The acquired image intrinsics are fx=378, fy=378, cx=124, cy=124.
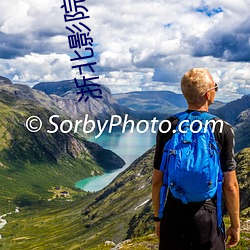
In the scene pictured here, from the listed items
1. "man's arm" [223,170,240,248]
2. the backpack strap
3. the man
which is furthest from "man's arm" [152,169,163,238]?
"man's arm" [223,170,240,248]

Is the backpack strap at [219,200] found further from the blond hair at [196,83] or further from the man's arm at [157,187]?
the blond hair at [196,83]

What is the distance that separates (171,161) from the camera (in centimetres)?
1065

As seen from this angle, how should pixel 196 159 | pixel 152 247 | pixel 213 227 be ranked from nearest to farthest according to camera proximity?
pixel 196 159 < pixel 213 227 < pixel 152 247

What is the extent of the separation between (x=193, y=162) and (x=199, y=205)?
4.65ft

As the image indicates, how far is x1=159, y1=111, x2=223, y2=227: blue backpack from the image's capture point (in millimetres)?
10281

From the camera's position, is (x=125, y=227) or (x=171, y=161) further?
(x=125, y=227)

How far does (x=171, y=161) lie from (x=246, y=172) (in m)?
92.6

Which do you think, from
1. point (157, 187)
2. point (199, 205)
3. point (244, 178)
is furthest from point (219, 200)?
point (244, 178)

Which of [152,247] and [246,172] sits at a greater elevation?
[246,172]

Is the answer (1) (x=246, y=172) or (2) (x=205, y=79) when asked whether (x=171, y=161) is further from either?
(1) (x=246, y=172)

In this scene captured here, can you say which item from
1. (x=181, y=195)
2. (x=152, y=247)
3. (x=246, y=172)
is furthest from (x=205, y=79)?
(x=246, y=172)

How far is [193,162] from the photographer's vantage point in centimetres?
1026

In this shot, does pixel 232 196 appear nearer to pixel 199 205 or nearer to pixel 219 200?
pixel 219 200

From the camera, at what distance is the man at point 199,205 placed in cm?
1091
